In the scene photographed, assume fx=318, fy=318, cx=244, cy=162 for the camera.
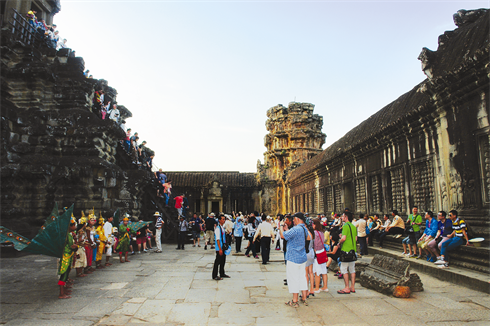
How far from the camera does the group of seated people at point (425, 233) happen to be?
602 cm

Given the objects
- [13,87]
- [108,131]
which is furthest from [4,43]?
[108,131]

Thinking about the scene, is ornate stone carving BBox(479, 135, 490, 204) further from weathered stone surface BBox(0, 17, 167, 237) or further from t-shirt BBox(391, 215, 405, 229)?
weathered stone surface BBox(0, 17, 167, 237)

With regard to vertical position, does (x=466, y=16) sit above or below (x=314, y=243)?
above

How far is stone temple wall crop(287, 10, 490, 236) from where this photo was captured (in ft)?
19.3

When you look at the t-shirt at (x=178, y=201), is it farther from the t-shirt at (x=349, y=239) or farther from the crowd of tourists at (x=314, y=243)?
the t-shirt at (x=349, y=239)

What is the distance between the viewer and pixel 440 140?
7.15 metres

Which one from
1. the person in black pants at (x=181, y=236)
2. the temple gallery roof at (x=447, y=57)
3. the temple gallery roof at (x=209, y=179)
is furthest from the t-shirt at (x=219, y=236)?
the temple gallery roof at (x=209, y=179)

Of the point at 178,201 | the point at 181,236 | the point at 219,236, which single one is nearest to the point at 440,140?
the point at 219,236

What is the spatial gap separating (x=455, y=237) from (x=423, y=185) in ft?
7.04

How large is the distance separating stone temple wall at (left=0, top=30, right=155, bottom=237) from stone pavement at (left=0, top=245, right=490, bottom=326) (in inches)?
186

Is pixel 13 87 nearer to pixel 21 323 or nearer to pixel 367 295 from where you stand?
pixel 21 323

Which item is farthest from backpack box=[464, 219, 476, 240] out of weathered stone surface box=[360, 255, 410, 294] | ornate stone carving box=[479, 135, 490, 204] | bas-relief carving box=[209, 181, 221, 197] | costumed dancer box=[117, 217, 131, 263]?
bas-relief carving box=[209, 181, 221, 197]

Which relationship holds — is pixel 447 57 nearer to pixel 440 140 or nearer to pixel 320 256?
pixel 440 140

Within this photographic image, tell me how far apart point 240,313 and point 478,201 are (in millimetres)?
4834
